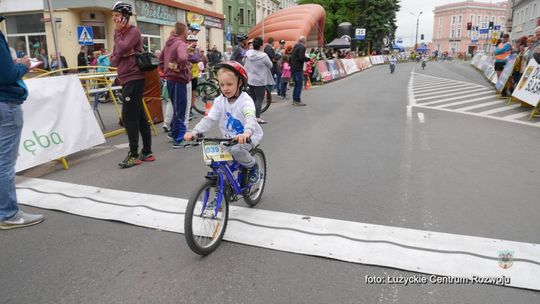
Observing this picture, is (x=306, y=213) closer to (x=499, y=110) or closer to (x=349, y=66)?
(x=499, y=110)

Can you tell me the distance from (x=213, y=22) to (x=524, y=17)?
40234mm

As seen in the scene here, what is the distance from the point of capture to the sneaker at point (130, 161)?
5918 mm

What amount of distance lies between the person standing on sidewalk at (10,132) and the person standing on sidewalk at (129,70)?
1.81 meters

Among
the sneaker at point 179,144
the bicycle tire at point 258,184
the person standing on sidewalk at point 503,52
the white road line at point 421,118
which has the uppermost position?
the person standing on sidewalk at point 503,52

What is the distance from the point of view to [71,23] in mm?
20141

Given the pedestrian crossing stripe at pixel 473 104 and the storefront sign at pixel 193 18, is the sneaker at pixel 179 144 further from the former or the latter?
the storefront sign at pixel 193 18

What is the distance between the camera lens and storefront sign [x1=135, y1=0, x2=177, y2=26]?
2231 centimetres

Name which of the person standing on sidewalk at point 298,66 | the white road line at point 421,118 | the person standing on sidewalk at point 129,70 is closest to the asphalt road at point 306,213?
the person standing on sidewalk at point 129,70

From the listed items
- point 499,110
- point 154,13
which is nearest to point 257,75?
point 499,110

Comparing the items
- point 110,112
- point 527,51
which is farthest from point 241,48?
point 527,51

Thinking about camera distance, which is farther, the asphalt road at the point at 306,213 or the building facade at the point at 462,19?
the building facade at the point at 462,19

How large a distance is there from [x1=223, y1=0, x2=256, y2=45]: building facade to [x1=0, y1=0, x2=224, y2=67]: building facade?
46.4 ft

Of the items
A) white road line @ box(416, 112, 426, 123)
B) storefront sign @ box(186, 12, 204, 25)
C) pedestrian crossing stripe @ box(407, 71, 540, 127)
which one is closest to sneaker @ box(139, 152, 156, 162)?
white road line @ box(416, 112, 426, 123)

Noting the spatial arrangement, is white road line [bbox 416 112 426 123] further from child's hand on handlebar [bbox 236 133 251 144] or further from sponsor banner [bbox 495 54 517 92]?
child's hand on handlebar [bbox 236 133 251 144]
